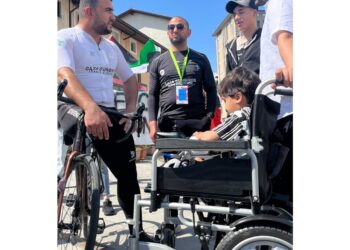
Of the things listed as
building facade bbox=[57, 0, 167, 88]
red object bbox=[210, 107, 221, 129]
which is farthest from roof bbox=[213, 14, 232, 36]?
red object bbox=[210, 107, 221, 129]

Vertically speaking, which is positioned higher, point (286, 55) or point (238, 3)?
point (238, 3)

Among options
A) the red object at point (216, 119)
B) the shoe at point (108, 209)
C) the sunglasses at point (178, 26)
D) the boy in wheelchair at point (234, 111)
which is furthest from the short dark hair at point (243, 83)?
the shoe at point (108, 209)

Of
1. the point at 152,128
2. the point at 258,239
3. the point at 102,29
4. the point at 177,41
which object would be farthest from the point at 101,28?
the point at 258,239

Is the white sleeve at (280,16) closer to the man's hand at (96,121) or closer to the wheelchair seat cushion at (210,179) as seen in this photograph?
the wheelchair seat cushion at (210,179)

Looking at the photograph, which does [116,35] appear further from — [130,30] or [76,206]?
[76,206]

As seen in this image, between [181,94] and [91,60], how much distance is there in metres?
0.58

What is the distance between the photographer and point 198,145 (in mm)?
1209

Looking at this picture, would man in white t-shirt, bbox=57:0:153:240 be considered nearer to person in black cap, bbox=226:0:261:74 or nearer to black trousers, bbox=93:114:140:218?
black trousers, bbox=93:114:140:218

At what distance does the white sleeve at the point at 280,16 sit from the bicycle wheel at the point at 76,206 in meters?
0.92

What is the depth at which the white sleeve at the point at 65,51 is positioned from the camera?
142 centimetres

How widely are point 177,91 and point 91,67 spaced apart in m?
0.56
